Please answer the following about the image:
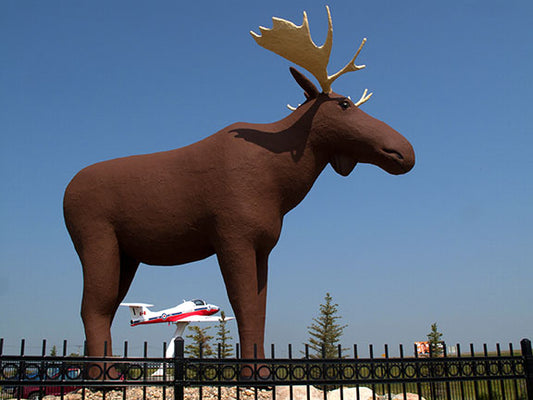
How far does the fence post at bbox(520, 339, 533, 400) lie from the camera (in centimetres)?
527

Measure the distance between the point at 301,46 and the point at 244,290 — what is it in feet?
10.4

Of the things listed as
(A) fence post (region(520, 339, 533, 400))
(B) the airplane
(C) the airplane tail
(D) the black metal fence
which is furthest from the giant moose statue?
(C) the airplane tail

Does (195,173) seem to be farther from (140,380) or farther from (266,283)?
(140,380)

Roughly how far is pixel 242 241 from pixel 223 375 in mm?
1842

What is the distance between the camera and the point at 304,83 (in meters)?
6.71

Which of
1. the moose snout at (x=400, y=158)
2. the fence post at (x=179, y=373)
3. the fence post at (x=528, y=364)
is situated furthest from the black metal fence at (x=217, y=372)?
the moose snout at (x=400, y=158)

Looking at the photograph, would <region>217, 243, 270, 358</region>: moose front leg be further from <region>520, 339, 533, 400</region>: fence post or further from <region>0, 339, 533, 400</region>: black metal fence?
<region>520, 339, 533, 400</region>: fence post

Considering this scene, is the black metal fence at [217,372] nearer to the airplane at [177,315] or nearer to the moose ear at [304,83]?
the moose ear at [304,83]

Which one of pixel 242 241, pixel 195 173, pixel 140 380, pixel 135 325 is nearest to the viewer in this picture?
pixel 140 380

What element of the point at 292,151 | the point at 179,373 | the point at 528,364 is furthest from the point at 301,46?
the point at 528,364

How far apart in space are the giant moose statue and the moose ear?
0.01 meters

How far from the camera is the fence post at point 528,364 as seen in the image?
527 centimetres

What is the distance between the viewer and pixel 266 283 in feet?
21.9

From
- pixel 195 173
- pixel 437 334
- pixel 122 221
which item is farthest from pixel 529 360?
pixel 437 334
